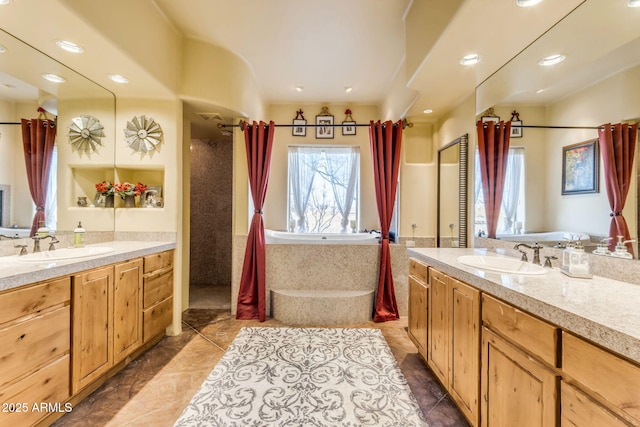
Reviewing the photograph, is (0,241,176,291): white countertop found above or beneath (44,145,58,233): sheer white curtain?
beneath

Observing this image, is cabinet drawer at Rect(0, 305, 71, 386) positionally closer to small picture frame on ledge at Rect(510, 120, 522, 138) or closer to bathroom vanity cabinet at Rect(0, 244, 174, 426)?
bathroom vanity cabinet at Rect(0, 244, 174, 426)

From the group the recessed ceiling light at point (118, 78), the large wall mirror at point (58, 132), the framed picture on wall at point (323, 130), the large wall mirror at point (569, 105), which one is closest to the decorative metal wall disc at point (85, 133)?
the large wall mirror at point (58, 132)

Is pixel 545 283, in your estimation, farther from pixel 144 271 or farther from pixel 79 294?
pixel 144 271

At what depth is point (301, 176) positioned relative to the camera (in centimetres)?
402

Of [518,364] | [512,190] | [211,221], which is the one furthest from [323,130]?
[518,364]

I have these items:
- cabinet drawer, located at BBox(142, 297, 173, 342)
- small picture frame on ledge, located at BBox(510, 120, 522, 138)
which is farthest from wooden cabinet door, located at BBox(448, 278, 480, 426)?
cabinet drawer, located at BBox(142, 297, 173, 342)

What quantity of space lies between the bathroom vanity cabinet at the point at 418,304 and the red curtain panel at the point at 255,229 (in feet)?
5.14

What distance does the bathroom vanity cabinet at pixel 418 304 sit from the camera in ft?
6.39

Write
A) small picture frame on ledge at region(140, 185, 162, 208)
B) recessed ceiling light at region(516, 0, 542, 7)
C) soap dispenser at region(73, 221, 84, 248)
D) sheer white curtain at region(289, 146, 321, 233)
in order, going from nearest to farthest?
recessed ceiling light at region(516, 0, 542, 7) → soap dispenser at region(73, 221, 84, 248) → small picture frame on ledge at region(140, 185, 162, 208) → sheer white curtain at region(289, 146, 321, 233)

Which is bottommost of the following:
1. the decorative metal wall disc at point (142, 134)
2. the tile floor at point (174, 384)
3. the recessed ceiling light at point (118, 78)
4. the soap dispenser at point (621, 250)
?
the tile floor at point (174, 384)

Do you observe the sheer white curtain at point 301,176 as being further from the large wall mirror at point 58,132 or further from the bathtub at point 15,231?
the bathtub at point 15,231

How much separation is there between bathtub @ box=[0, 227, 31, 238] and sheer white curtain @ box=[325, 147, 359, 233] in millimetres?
3215

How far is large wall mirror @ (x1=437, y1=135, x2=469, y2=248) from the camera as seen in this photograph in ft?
8.16

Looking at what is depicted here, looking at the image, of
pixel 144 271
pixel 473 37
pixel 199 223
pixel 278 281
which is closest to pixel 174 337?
pixel 144 271
